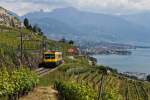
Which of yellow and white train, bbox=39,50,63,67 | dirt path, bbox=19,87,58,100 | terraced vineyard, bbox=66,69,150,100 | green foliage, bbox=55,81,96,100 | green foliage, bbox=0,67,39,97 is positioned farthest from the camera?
yellow and white train, bbox=39,50,63,67

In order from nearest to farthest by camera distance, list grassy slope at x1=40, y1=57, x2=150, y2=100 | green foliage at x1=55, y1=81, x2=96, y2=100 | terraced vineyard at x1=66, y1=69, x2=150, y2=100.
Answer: green foliage at x1=55, y1=81, x2=96, y2=100 → grassy slope at x1=40, y1=57, x2=150, y2=100 → terraced vineyard at x1=66, y1=69, x2=150, y2=100

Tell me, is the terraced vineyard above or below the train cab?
below

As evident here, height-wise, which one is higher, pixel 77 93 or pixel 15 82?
pixel 15 82

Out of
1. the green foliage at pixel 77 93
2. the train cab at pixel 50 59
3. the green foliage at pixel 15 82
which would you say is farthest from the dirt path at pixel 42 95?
the train cab at pixel 50 59

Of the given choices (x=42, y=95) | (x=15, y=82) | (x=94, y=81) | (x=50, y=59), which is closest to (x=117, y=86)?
(x=94, y=81)

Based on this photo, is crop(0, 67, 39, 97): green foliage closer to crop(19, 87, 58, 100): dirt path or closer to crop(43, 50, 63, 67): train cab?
crop(19, 87, 58, 100): dirt path

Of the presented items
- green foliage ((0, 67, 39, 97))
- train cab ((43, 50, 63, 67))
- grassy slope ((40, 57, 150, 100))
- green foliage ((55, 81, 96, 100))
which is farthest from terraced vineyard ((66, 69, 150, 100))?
green foliage ((55, 81, 96, 100))

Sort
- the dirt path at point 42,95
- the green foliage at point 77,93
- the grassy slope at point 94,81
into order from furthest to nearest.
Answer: the grassy slope at point 94,81, the dirt path at point 42,95, the green foliage at point 77,93

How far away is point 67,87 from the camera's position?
35.9m

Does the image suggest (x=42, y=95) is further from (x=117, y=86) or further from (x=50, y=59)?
(x=50, y=59)

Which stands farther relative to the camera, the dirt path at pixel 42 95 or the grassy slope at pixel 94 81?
the grassy slope at pixel 94 81

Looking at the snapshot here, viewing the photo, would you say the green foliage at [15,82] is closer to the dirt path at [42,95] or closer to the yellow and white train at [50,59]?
the dirt path at [42,95]

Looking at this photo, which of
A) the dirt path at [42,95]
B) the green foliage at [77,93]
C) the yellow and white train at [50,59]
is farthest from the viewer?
the yellow and white train at [50,59]

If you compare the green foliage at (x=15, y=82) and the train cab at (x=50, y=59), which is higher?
the green foliage at (x=15, y=82)
